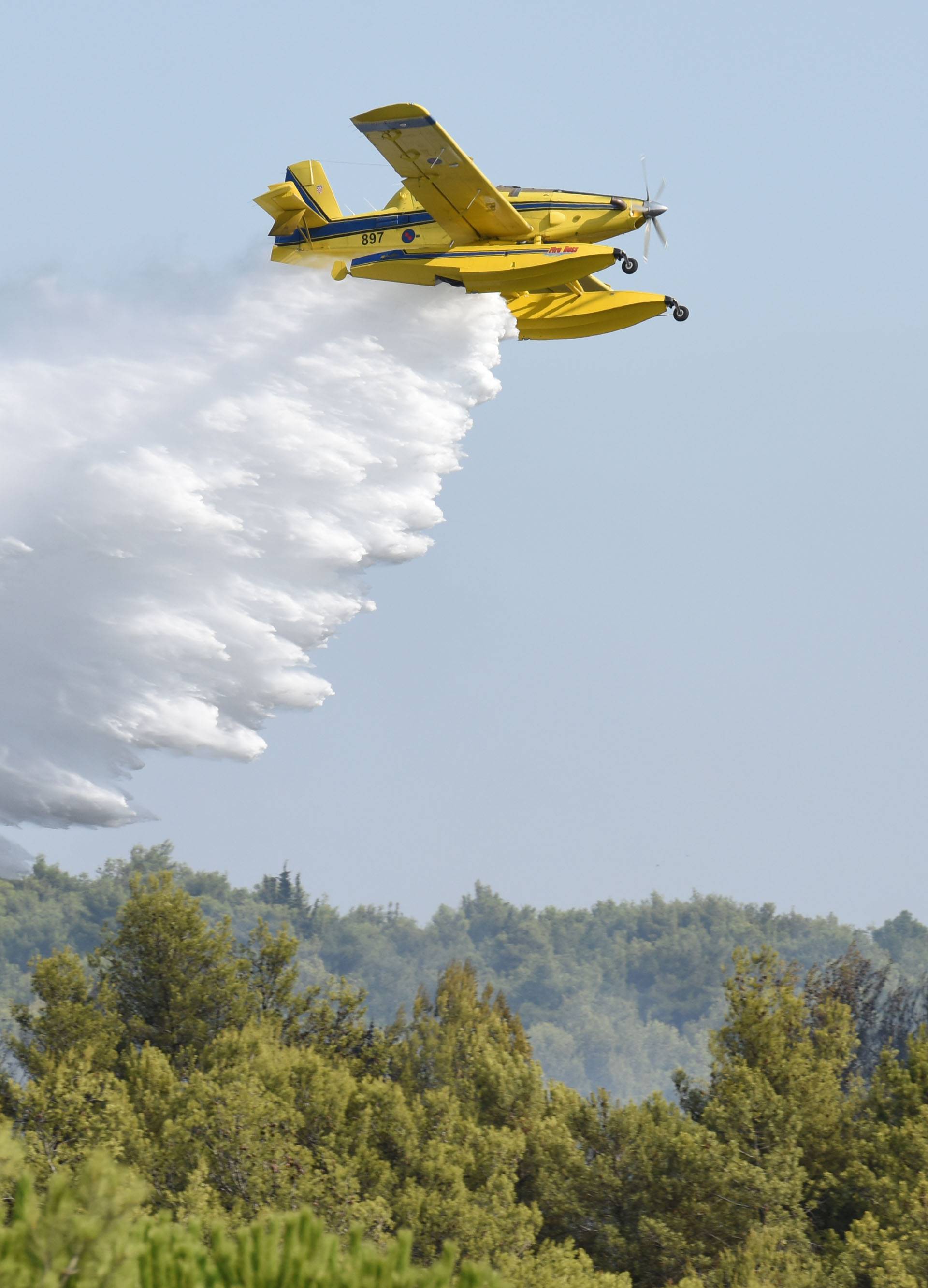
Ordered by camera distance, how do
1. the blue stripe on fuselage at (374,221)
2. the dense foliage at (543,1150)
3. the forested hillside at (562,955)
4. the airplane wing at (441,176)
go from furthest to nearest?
the forested hillside at (562,955)
the dense foliage at (543,1150)
the blue stripe on fuselage at (374,221)
the airplane wing at (441,176)

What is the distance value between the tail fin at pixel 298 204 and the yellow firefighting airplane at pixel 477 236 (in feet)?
0.08

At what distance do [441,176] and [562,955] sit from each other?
18115 cm

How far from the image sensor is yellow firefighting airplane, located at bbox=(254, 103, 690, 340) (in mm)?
21422

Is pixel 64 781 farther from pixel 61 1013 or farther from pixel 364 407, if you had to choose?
pixel 61 1013

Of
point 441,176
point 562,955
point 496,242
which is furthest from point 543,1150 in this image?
point 562,955

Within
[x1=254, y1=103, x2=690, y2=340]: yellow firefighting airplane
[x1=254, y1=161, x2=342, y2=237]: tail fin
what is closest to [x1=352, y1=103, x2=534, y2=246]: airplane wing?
[x1=254, y1=103, x2=690, y2=340]: yellow firefighting airplane

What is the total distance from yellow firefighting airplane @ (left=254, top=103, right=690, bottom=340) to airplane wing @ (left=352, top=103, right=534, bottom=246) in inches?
0.6

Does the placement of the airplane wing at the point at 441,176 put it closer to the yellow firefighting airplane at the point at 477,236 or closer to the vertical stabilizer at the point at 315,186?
the yellow firefighting airplane at the point at 477,236

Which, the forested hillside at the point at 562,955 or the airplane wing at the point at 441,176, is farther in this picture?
the forested hillside at the point at 562,955

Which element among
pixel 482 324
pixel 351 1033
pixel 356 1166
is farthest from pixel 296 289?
pixel 351 1033

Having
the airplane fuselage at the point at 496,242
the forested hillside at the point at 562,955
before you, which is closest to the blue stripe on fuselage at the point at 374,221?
the airplane fuselage at the point at 496,242

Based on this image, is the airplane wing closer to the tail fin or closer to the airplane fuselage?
the airplane fuselage

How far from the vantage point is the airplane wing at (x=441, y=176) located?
69.1ft

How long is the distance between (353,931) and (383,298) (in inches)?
6688
